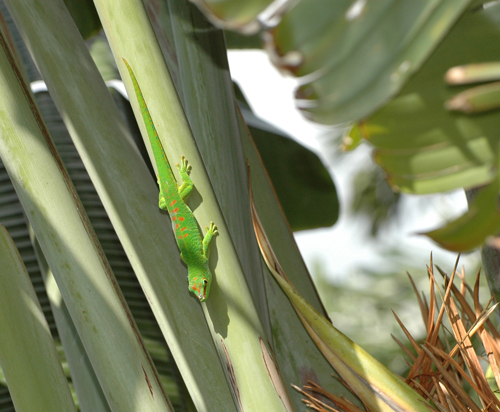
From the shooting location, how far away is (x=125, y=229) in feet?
2.06

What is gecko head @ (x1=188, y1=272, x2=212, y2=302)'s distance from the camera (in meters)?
0.63

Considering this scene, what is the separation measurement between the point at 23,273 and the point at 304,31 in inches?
21.8

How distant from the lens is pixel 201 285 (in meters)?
0.66

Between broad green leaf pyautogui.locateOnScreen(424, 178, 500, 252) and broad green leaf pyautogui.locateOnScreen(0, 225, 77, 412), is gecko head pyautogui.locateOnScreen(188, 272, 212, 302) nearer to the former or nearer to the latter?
broad green leaf pyautogui.locateOnScreen(0, 225, 77, 412)

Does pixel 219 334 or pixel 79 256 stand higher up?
pixel 79 256

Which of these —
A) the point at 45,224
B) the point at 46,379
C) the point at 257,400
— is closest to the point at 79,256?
the point at 45,224

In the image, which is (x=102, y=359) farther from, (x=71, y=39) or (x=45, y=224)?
(x=71, y=39)

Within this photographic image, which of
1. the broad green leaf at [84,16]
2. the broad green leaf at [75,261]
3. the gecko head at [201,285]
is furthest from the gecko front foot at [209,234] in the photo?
the broad green leaf at [84,16]

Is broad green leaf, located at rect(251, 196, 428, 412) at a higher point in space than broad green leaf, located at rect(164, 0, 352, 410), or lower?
lower

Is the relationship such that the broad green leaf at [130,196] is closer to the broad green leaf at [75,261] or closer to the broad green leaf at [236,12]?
the broad green leaf at [75,261]

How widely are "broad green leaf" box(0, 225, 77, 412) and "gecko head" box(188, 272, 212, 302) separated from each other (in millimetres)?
223

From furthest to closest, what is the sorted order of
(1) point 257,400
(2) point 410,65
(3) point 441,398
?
(3) point 441,398
(1) point 257,400
(2) point 410,65

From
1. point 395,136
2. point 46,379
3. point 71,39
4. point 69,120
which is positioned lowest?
point 46,379

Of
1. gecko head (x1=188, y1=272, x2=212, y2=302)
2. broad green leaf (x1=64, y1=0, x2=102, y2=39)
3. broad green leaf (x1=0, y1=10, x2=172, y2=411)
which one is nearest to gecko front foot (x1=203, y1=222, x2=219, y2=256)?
gecko head (x1=188, y1=272, x2=212, y2=302)
